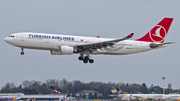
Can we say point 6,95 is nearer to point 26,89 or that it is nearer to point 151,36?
point 26,89

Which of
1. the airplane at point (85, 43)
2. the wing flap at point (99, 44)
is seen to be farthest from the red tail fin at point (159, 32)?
the wing flap at point (99, 44)

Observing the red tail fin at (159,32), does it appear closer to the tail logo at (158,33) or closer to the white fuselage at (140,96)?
the tail logo at (158,33)

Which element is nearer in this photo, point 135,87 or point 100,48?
point 100,48

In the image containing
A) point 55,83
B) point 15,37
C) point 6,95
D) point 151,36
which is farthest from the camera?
point 55,83

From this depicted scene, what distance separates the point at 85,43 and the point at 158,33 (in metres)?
13.7

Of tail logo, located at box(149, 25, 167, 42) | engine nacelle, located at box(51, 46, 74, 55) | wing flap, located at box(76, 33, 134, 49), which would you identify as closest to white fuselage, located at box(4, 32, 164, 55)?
engine nacelle, located at box(51, 46, 74, 55)

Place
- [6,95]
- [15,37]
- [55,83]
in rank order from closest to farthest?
1. [15,37]
2. [6,95]
3. [55,83]

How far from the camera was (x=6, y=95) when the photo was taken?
7162 cm

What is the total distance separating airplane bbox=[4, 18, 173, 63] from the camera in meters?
46.0

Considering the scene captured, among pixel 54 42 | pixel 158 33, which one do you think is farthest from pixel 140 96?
pixel 54 42

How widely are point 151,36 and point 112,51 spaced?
8.00m

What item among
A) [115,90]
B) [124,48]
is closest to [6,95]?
[115,90]

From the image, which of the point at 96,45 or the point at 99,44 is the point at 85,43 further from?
the point at 99,44

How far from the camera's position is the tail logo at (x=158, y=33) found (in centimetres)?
5388
